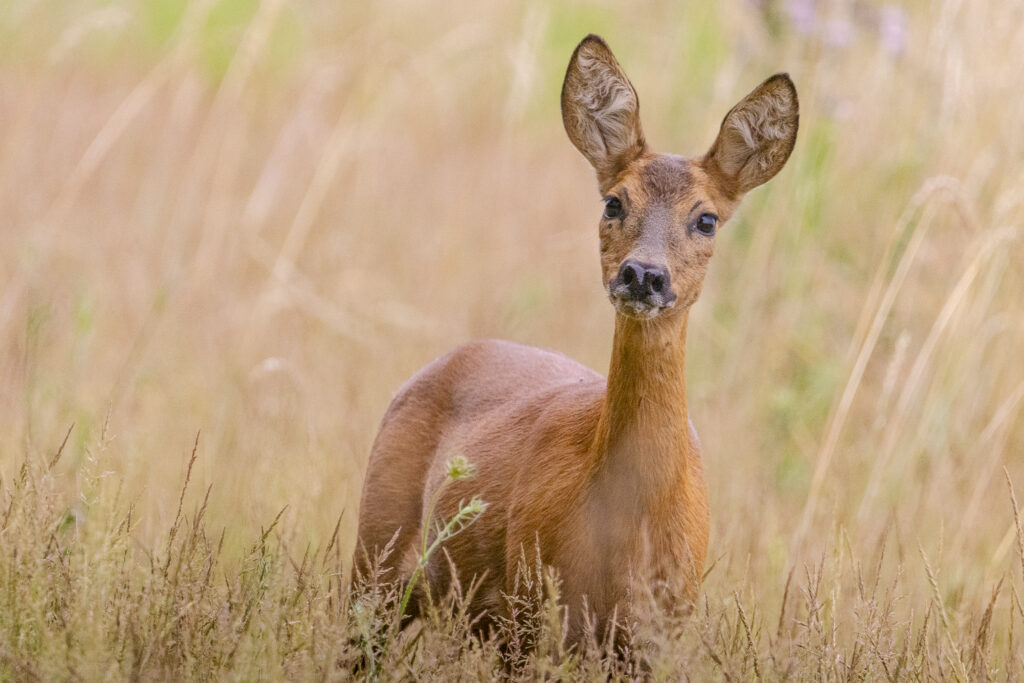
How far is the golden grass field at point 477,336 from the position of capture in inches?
121

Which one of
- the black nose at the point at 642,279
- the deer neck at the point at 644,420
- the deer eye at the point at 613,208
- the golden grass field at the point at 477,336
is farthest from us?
the deer eye at the point at 613,208

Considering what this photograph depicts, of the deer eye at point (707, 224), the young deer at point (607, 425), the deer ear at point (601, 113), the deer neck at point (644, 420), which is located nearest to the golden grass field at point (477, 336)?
the young deer at point (607, 425)

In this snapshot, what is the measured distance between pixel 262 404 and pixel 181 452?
726 mm

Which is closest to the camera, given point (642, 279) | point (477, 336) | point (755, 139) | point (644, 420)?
point (642, 279)

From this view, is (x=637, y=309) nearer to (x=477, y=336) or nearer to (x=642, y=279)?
(x=642, y=279)

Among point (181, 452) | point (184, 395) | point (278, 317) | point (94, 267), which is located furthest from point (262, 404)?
point (94, 267)

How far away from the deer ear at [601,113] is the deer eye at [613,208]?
0.23m

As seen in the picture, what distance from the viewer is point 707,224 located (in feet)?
11.7

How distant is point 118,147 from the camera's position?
8.45 m

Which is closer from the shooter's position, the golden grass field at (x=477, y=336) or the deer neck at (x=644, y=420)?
the golden grass field at (x=477, y=336)

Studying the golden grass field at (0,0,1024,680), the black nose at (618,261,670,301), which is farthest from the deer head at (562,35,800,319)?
the golden grass field at (0,0,1024,680)

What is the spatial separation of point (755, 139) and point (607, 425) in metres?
0.93

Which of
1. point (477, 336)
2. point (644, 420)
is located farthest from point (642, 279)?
point (477, 336)

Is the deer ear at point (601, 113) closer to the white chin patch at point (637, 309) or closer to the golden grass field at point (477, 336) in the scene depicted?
the white chin patch at point (637, 309)
